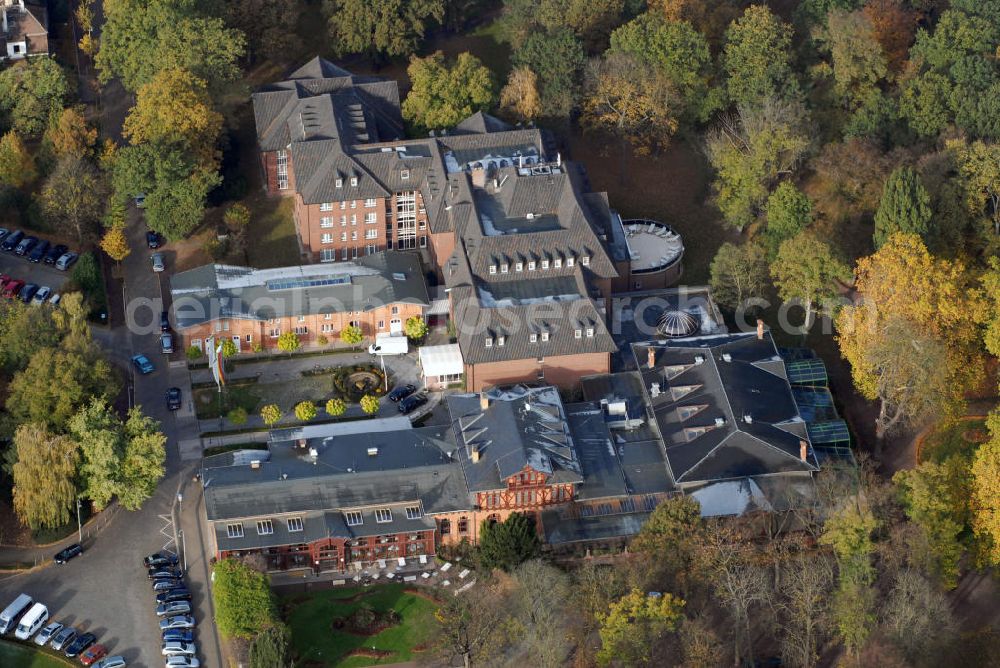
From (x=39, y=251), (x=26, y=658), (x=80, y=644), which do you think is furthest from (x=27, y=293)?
(x=80, y=644)

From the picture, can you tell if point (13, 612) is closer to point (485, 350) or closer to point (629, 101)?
point (485, 350)

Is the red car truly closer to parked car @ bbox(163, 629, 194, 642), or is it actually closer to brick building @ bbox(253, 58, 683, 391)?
parked car @ bbox(163, 629, 194, 642)

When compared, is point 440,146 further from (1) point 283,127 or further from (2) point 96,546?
(2) point 96,546

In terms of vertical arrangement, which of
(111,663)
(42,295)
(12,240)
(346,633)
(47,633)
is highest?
(12,240)

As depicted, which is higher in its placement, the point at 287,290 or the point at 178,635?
the point at 287,290

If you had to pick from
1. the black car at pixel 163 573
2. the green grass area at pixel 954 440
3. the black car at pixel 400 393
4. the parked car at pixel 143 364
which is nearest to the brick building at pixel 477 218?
the black car at pixel 400 393

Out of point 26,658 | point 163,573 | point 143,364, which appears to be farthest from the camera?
point 143,364

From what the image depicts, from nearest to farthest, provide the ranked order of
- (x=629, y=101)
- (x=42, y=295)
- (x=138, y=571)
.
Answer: (x=138, y=571) < (x=42, y=295) < (x=629, y=101)
